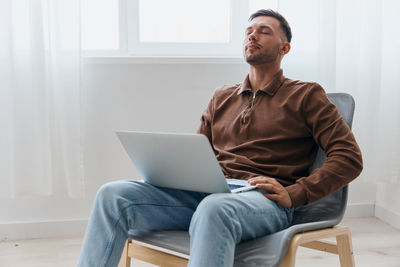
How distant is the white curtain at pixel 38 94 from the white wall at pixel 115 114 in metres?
0.13

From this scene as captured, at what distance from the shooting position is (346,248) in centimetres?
134

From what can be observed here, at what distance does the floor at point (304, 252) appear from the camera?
2078 millimetres

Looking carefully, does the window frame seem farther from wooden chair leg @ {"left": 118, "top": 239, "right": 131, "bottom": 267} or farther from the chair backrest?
wooden chair leg @ {"left": 118, "top": 239, "right": 131, "bottom": 267}

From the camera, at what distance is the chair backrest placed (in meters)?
1.41

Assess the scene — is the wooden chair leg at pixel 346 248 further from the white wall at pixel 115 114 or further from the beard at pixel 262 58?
the white wall at pixel 115 114

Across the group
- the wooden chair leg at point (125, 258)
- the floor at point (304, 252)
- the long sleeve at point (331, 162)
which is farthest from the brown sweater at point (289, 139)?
the floor at point (304, 252)

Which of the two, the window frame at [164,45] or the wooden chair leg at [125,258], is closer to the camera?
the wooden chair leg at [125,258]

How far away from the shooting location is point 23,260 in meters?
2.13

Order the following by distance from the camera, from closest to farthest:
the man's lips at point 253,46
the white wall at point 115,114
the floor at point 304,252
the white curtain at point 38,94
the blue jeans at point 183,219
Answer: the blue jeans at point 183,219 < the man's lips at point 253,46 < the floor at point 304,252 < the white curtain at point 38,94 < the white wall at point 115,114

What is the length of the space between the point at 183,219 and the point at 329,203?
42 centimetres

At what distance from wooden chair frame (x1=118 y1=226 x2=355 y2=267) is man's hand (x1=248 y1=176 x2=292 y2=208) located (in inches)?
4.5

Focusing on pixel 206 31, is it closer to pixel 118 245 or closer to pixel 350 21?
pixel 350 21

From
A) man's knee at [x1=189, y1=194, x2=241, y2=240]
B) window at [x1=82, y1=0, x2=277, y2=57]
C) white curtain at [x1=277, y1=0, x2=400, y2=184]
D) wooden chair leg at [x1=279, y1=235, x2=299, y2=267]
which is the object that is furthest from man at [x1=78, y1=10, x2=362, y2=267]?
window at [x1=82, y1=0, x2=277, y2=57]

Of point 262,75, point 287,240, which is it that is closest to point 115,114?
point 262,75
